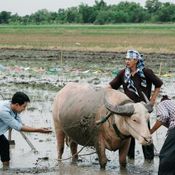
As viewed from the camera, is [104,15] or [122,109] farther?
[104,15]

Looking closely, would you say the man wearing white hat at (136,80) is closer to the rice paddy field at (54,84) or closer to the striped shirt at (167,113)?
the rice paddy field at (54,84)

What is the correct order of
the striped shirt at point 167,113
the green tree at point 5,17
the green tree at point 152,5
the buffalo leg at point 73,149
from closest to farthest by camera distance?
the striped shirt at point 167,113, the buffalo leg at point 73,149, the green tree at point 152,5, the green tree at point 5,17

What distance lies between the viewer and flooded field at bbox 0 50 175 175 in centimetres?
936

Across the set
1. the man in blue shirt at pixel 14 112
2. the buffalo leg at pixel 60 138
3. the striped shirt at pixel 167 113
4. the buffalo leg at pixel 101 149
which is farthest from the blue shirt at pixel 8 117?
the striped shirt at pixel 167 113

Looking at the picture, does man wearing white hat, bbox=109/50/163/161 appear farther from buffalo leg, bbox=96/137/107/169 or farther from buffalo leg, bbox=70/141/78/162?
buffalo leg, bbox=70/141/78/162

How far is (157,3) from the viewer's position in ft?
426

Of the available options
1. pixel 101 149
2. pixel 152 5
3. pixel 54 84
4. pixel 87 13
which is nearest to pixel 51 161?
pixel 101 149

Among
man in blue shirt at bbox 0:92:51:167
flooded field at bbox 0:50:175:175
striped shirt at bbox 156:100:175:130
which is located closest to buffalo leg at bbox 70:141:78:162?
flooded field at bbox 0:50:175:175

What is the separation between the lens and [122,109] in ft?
26.9

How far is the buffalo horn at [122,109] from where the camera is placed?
8.12 m

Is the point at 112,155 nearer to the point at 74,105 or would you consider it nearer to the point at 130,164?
the point at 130,164

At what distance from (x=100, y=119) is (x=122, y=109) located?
577 mm

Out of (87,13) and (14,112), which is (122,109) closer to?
(14,112)

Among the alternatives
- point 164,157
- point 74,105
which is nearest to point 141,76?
→ point 74,105
